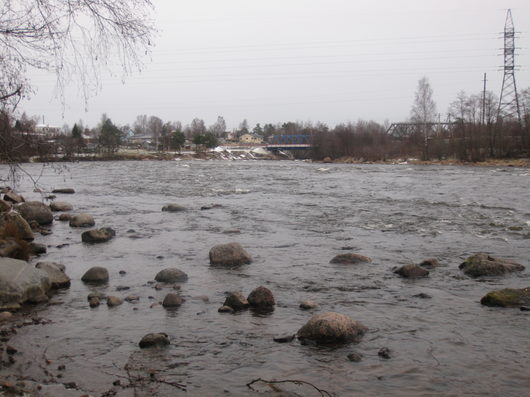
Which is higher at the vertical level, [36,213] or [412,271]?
[36,213]

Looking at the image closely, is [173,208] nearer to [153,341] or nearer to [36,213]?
[36,213]

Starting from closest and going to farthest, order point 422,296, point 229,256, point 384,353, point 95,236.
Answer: point 384,353 → point 422,296 → point 229,256 → point 95,236

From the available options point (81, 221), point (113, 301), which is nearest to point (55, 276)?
point (113, 301)

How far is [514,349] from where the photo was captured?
7031 mm

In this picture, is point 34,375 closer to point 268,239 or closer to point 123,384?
point 123,384

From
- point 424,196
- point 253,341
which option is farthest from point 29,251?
point 424,196

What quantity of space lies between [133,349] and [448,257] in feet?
28.3

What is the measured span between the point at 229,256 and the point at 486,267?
583 cm

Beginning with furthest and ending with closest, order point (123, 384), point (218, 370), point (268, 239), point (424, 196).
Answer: point (424, 196)
point (268, 239)
point (218, 370)
point (123, 384)

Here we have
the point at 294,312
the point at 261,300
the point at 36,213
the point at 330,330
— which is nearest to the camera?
the point at 330,330

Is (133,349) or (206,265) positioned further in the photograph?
(206,265)

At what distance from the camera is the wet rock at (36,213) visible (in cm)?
1852

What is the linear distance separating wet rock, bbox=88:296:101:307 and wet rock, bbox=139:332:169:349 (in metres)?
2.17

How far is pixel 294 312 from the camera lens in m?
8.59
